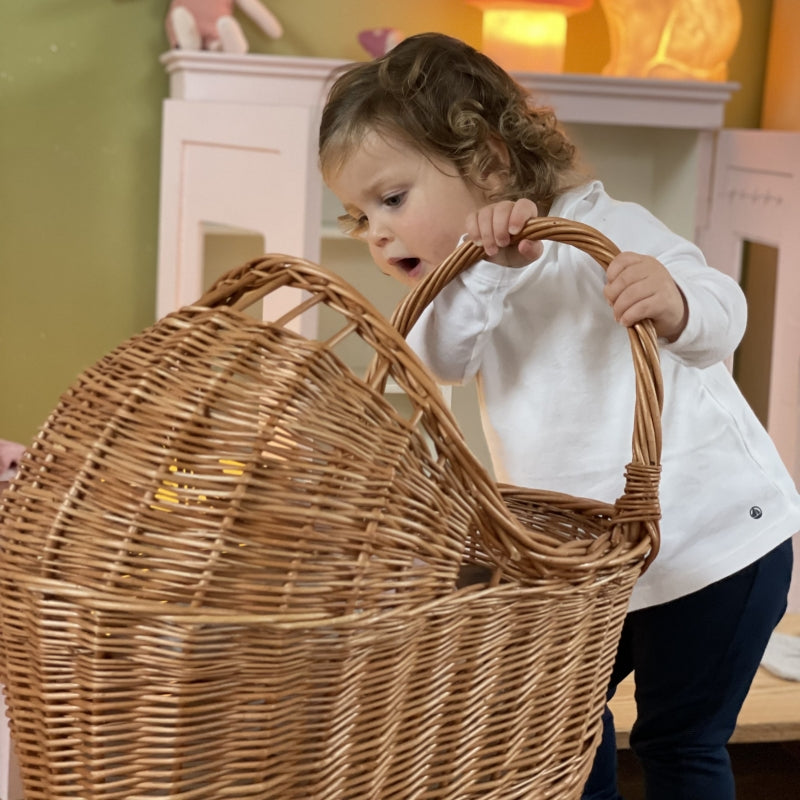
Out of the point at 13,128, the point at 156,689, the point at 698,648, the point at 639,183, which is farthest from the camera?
the point at 639,183

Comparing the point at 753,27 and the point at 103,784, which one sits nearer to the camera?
the point at 103,784

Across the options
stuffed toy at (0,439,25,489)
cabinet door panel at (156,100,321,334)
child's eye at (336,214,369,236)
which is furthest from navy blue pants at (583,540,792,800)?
cabinet door panel at (156,100,321,334)

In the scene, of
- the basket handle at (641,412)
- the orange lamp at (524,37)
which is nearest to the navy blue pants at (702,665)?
the basket handle at (641,412)

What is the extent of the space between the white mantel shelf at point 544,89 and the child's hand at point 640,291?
49.9 inches

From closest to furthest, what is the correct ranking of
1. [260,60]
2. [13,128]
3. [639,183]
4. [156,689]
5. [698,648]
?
[156,689]
[698,648]
[260,60]
[13,128]
[639,183]

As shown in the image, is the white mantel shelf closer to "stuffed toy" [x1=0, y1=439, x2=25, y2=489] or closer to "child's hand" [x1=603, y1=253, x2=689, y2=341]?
"stuffed toy" [x1=0, y1=439, x2=25, y2=489]

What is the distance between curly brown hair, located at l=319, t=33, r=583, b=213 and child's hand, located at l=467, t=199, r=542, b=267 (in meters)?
0.17

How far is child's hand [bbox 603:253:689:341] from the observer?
91cm

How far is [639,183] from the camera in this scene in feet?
8.05

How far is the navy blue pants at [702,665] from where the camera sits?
1108 mm

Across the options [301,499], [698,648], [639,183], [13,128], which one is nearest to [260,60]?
[13,128]

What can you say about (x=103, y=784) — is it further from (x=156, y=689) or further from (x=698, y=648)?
(x=698, y=648)

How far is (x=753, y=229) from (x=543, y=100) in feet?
1.57

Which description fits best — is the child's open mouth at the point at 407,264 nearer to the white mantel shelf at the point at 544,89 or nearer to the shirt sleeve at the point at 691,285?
the shirt sleeve at the point at 691,285
